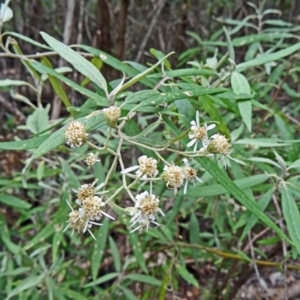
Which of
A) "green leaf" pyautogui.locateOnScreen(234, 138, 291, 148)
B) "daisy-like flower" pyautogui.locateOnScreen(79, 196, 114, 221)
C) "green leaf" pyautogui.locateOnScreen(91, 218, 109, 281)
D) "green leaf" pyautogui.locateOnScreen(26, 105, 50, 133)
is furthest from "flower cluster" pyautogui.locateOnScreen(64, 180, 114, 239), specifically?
"green leaf" pyautogui.locateOnScreen(91, 218, 109, 281)

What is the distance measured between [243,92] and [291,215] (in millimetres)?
241

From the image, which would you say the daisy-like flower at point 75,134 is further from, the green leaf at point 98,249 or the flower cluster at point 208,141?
the green leaf at point 98,249

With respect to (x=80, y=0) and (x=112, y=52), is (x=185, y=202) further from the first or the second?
(x=80, y=0)

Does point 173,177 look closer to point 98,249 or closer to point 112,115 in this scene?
point 112,115

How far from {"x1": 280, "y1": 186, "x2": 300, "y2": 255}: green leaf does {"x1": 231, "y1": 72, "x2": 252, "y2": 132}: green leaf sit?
0.21m

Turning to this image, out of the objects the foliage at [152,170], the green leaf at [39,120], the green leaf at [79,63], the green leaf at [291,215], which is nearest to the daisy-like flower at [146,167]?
the foliage at [152,170]

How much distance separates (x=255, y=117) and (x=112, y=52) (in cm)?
71

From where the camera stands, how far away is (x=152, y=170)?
23.6 inches

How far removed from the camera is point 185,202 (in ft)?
3.87

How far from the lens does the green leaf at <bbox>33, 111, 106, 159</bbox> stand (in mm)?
550

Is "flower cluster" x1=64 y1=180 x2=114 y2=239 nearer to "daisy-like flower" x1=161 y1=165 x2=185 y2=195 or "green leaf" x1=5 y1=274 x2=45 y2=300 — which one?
"daisy-like flower" x1=161 y1=165 x2=185 y2=195

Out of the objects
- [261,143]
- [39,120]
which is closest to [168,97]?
[261,143]

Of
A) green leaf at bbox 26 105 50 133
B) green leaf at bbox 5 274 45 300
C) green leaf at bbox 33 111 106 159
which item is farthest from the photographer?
green leaf at bbox 5 274 45 300

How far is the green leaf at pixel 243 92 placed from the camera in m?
0.73
